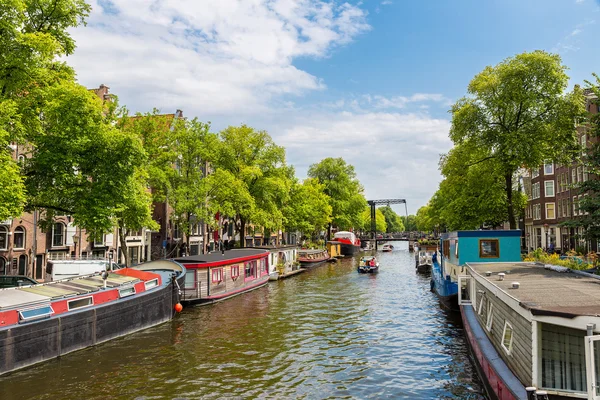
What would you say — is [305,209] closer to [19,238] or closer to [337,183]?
[337,183]

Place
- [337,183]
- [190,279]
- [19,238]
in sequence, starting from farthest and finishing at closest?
[337,183] < [19,238] < [190,279]

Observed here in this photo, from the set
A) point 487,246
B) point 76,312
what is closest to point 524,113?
point 487,246

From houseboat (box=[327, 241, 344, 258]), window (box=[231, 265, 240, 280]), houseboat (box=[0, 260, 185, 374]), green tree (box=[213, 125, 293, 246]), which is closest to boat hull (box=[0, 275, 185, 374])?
houseboat (box=[0, 260, 185, 374])

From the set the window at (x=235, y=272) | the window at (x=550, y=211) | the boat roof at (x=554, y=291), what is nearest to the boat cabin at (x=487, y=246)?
the boat roof at (x=554, y=291)

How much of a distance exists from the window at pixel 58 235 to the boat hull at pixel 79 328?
75.9 ft

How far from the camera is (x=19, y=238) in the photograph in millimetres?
38188

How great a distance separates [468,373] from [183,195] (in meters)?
34.0

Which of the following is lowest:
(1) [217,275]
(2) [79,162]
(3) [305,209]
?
(1) [217,275]

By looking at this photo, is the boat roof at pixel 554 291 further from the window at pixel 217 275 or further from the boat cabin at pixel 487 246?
the window at pixel 217 275

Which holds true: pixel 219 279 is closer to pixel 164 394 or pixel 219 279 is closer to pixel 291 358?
pixel 291 358

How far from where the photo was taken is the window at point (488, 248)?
26.6 meters

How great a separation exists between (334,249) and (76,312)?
6469 centimetres

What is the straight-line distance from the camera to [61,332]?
57.6ft

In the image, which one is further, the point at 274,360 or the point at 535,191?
the point at 535,191
